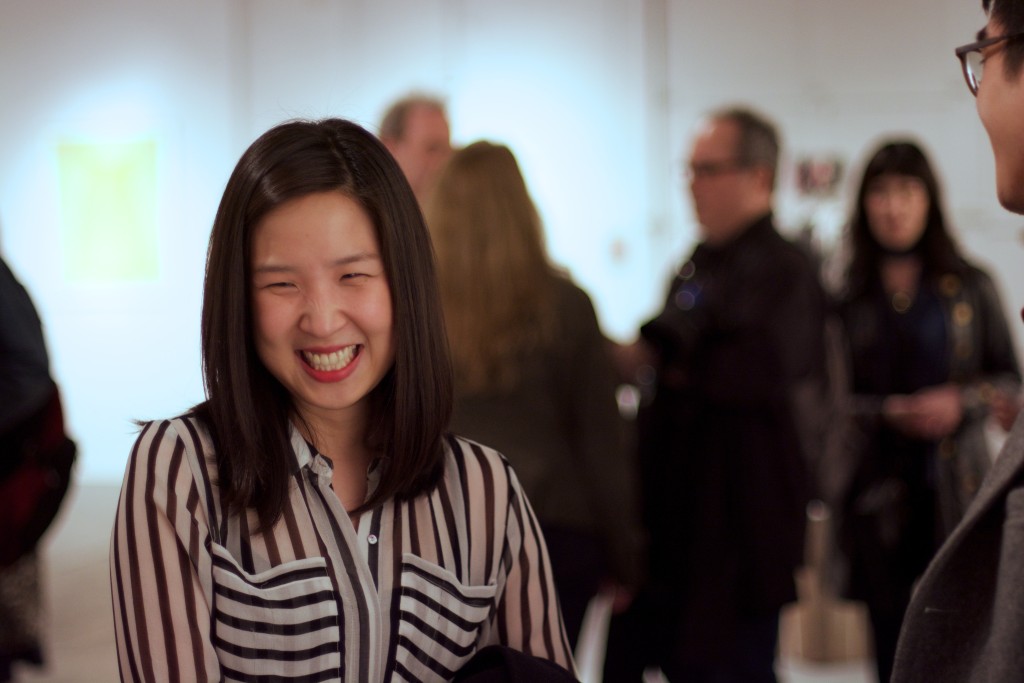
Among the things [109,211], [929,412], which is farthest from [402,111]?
[109,211]

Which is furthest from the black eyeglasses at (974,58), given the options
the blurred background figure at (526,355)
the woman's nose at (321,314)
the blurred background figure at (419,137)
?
the blurred background figure at (419,137)

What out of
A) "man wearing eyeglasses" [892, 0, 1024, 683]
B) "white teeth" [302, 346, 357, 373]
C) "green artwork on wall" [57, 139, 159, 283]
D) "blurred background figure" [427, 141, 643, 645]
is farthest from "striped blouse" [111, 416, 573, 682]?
"green artwork on wall" [57, 139, 159, 283]

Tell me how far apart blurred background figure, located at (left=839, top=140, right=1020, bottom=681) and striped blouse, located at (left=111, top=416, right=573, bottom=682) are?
2.12 meters

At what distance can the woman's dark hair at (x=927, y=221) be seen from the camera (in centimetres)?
339

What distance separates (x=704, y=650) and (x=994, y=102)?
2024 millimetres

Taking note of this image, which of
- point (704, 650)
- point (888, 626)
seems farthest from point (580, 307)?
point (888, 626)

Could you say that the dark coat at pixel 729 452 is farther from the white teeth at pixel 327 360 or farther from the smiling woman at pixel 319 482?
the white teeth at pixel 327 360

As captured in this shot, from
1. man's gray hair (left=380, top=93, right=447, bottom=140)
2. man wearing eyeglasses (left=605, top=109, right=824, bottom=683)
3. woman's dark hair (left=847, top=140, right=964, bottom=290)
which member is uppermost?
man's gray hair (left=380, top=93, right=447, bottom=140)

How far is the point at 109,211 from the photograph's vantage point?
5781 millimetres

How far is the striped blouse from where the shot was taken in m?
1.24

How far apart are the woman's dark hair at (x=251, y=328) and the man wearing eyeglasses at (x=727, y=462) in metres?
1.65

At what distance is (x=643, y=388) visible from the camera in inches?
126

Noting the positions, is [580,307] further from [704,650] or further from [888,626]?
[888,626]

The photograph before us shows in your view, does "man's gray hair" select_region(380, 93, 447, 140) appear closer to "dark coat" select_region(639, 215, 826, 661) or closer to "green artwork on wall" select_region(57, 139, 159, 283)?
"dark coat" select_region(639, 215, 826, 661)
